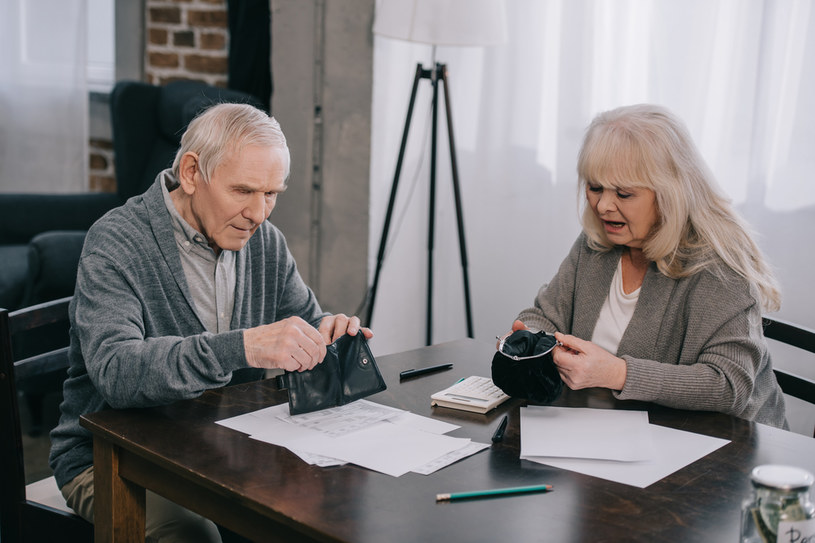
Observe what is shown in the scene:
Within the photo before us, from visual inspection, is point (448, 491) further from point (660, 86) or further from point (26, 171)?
point (26, 171)

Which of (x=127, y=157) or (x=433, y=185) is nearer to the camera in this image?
(x=433, y=185)

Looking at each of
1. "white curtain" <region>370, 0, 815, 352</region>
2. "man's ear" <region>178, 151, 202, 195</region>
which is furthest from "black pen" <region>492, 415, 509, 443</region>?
"white curtain" <region>370, 0, 815, 352</region>

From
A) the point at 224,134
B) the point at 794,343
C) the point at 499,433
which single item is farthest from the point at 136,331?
the point at 794,343

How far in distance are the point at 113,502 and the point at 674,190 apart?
1.15 metres

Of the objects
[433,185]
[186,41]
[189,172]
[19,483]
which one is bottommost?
[19,483]

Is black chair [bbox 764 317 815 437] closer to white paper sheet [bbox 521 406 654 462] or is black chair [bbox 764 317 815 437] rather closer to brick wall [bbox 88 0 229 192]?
white paper sheet [bbox 521 406 654 462]

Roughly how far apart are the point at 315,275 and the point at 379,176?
0.52 m

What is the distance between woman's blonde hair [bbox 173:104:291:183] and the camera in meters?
1.51

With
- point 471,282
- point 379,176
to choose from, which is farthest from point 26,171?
point 471,282

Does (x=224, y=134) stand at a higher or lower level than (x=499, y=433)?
higher

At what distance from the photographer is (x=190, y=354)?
128 cm

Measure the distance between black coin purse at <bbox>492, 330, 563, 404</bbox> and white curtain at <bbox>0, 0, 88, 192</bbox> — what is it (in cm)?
317

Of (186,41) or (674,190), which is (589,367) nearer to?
(674,190)

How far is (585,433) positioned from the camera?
3.98 feet
